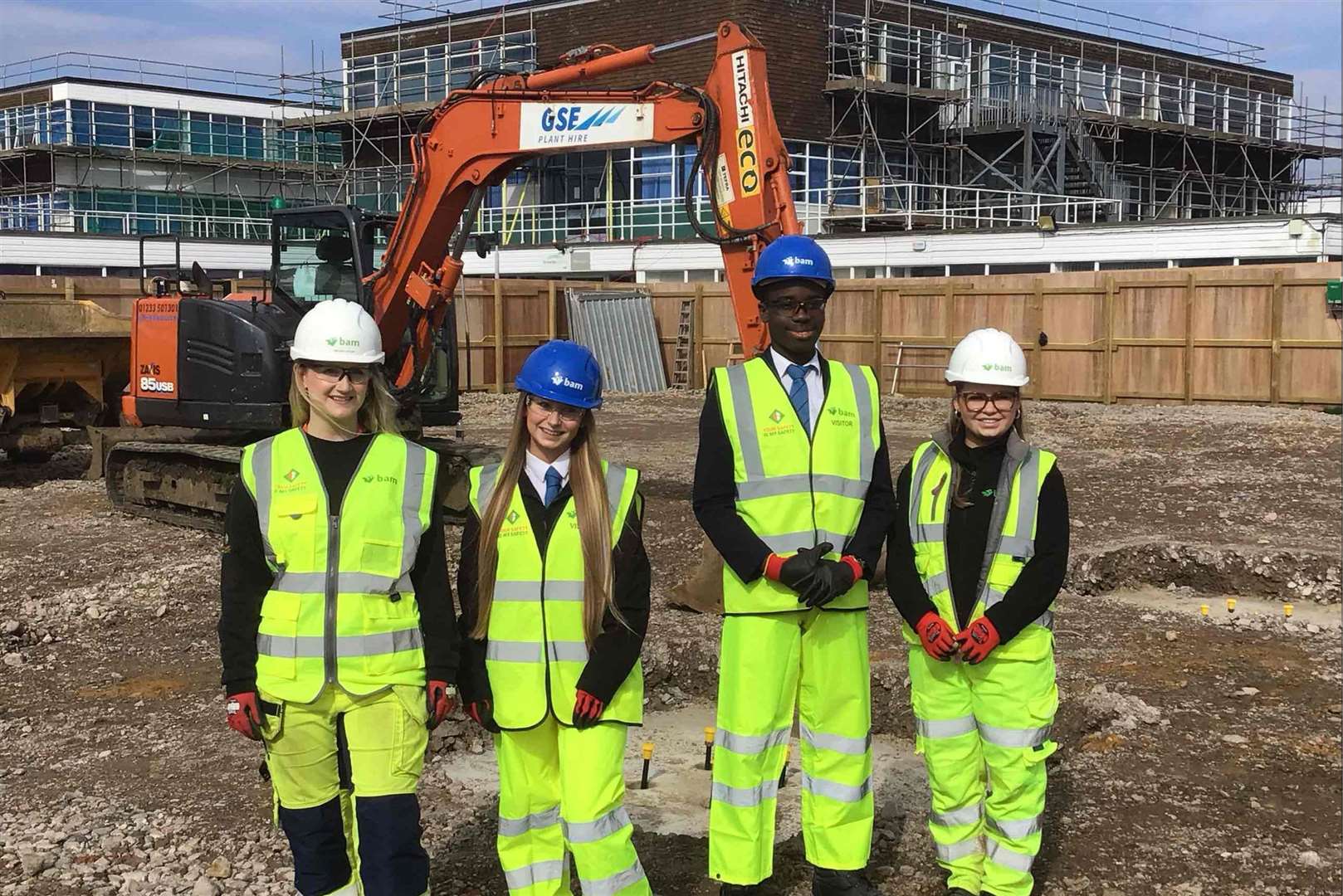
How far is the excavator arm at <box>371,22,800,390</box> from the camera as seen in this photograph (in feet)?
30.1

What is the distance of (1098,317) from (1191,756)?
18.5 meters

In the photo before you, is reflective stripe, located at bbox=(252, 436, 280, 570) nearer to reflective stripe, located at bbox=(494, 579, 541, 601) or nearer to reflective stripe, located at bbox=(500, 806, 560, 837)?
reflective stripe, located at bbox=(494, 579, 541, 601)

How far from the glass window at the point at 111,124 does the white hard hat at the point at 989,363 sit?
1678 inches

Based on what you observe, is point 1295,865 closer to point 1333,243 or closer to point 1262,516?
point 1262,516

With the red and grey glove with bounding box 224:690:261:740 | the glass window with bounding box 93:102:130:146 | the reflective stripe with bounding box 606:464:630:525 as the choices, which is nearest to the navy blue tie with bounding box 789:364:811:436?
the reflective stripe with bounding box 606:464:630:525

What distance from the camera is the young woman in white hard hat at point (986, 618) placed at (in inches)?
171

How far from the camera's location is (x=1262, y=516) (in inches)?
476

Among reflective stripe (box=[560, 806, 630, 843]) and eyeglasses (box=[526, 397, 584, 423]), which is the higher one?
eyeglasses (box=[526, 397, 584, 423])

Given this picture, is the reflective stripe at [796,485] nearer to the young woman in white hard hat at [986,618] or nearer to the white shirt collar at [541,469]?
the young woman in white hard hat at [986,618]

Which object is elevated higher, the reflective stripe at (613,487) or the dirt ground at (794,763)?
the reflective stripe at (613,487)

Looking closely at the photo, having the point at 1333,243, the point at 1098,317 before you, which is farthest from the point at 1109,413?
the point at 1333,243

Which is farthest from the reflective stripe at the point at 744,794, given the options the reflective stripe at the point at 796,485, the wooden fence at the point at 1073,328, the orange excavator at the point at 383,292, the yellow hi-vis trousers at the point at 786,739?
the wooden fence at the point at 1073,328

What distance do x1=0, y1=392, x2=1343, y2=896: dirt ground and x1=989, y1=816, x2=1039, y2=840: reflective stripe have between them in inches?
21.9

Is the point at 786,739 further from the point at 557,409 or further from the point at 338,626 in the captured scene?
the point at 338,626
